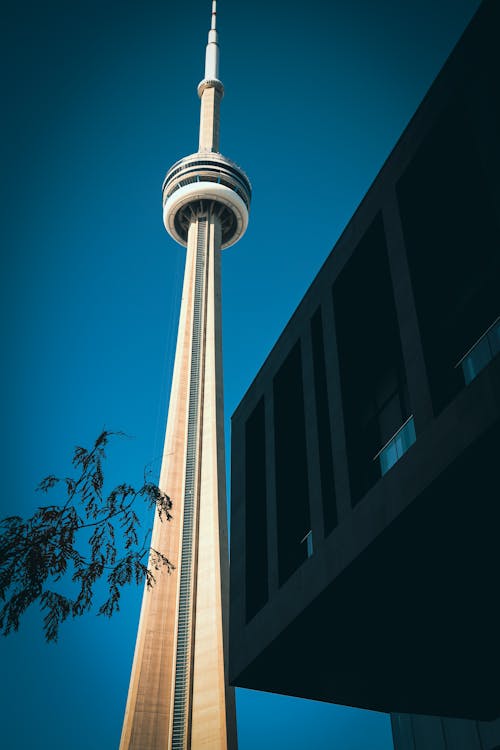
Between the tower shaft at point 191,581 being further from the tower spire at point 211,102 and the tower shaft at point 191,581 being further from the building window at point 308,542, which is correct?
the building window at point 308,542

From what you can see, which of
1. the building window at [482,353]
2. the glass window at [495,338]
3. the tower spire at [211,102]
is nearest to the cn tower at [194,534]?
the tower spire at [211,102]

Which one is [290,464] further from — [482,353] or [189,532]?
[189,532]

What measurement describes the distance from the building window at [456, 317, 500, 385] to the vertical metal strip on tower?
35.2 m

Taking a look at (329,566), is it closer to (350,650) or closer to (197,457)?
(350,650)

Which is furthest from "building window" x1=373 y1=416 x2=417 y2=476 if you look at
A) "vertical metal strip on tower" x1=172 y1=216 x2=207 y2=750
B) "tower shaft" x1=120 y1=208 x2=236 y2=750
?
"vertical metal strip on tower" x1=172 y1=216 x2=207 y2=750

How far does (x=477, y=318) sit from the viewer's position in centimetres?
1572

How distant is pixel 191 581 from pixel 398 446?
36218 mm

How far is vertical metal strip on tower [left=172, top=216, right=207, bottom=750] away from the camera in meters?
42.9

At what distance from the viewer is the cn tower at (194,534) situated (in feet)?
139

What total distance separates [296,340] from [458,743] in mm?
10909

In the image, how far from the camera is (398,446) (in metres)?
14.8

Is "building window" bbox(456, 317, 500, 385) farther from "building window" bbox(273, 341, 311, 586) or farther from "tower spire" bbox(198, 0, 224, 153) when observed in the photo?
"tower spire" bbox(198, 0, 224, 153)

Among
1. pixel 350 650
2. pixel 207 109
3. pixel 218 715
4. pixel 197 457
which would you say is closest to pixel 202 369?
pixel 197 457

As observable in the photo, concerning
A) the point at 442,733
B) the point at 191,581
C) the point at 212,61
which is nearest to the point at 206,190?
the point at 212,61
